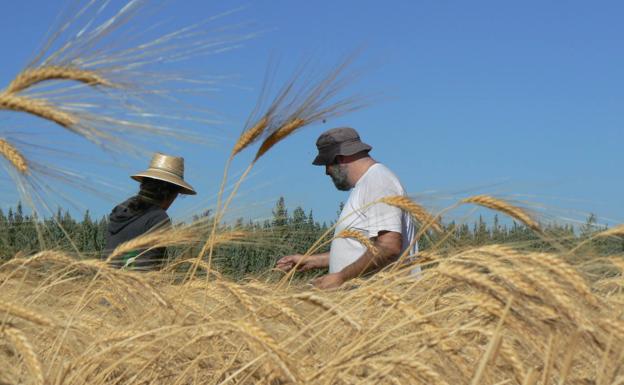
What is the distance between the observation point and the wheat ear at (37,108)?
6.37ft

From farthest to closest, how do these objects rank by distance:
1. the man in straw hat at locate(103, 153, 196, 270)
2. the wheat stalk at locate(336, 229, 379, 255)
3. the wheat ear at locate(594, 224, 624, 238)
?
the man in straw hat at locate(103, 153, 196, 270) < the wheat stalk at locate(336, 229, 379, 255) < the wheat ear at locate(594, 224, 624, 238)

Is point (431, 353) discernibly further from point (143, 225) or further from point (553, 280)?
point (143, 225)

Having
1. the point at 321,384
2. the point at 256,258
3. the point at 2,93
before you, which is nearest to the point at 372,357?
the point at 321,384

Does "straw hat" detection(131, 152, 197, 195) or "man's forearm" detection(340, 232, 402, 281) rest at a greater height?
"straw hat" detection(131, 152, 197, 195)

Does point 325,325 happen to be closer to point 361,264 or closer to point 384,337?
point 384,337

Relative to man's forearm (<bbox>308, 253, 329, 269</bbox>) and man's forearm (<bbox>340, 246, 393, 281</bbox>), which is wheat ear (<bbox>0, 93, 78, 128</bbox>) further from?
man's forearm (<bbox>308, 253, 329, 269</bbox>)

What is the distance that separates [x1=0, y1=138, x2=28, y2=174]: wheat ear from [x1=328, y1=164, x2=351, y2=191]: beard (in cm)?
190

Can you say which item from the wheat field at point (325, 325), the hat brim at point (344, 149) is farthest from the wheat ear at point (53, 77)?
the hat brim at point (344, 149)

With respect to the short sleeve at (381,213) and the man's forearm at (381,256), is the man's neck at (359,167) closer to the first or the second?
the short sleeve at (381,213)

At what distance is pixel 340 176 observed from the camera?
12.4 feet

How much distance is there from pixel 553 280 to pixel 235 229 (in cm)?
194

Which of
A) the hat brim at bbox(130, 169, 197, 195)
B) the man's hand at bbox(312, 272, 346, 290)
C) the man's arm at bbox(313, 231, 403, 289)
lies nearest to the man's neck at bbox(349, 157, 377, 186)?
the man's arm at bbox(313, 231, 403, 289)

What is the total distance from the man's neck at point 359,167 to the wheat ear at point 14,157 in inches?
74.8

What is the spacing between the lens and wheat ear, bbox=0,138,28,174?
2078mm
